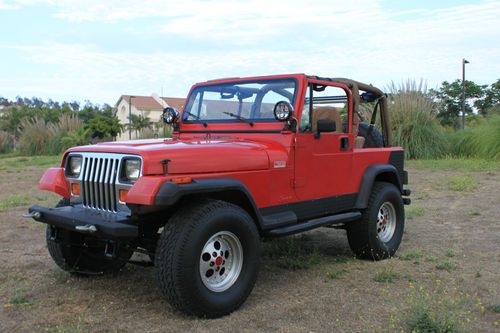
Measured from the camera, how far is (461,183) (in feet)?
34.8

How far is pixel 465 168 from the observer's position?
530 inches

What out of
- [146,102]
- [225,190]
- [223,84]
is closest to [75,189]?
[225,190]

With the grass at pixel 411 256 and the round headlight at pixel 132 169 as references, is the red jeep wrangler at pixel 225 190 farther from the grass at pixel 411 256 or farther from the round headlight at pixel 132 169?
the grass at pixel 411 256

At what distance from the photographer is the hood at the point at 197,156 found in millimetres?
3787

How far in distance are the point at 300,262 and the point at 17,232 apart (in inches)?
152

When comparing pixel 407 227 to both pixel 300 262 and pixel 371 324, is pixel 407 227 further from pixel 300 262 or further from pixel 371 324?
pixel 371 324

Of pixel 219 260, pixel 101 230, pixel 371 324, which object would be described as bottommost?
pixel 371 324

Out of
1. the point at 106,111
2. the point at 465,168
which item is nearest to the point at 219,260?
the point at 465,168

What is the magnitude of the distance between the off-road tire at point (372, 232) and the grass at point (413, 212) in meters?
2.25

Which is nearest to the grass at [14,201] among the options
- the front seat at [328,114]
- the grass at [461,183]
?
the front seat at [328,114]

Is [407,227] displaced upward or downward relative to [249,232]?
downward

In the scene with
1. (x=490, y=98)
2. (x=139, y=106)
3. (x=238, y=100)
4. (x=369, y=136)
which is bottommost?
(x=369, y=136)

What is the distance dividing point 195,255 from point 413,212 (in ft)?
17.5

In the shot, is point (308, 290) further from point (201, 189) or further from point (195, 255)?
point (201, 189)
